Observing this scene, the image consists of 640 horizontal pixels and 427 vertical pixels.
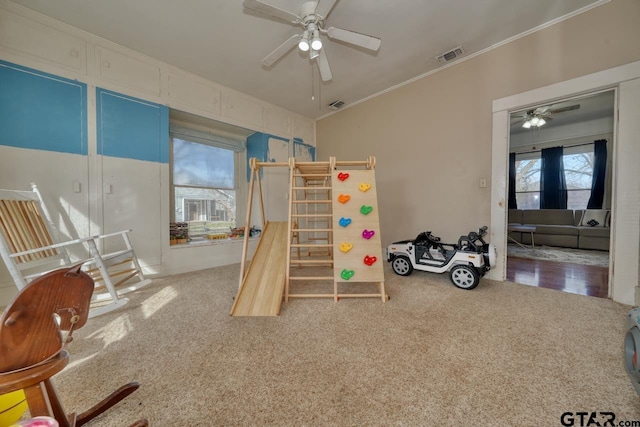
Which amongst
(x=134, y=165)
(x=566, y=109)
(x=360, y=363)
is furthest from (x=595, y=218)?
(x=134, y=165)

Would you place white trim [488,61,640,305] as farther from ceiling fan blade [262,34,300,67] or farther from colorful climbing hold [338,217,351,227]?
ceiling fan blade [262,34,300,67]

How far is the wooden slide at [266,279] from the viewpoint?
1858 mm

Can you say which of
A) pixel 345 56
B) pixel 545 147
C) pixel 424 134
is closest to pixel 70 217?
pixel 345 56

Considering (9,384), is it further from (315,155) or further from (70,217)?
(315,155)

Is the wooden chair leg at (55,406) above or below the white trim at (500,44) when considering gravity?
below

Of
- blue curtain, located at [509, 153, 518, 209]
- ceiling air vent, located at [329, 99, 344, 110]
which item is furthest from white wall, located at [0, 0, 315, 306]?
blue curtain, located at [509, 153, 518, 209]

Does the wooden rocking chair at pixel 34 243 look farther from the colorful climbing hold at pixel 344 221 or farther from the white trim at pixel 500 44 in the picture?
the white trim at pixel 500 44

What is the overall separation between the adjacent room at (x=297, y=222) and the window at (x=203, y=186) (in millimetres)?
32

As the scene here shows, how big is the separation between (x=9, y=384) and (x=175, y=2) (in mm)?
2838

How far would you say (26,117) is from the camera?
6.92 ft

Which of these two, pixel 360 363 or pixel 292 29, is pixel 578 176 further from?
pixel 360 363

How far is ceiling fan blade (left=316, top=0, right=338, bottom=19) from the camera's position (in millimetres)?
1731

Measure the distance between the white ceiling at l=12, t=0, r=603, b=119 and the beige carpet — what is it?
9.06 ft

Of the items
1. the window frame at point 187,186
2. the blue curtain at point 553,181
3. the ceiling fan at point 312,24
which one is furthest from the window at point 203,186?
the blue curtain at point 553,181
